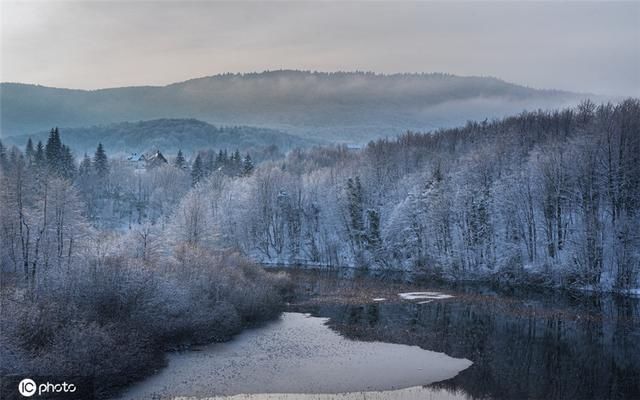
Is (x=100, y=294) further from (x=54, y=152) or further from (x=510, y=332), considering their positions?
(x=54, y=152)

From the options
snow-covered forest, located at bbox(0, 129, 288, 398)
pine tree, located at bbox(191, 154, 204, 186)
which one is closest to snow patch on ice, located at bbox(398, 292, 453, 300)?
snow-covered forest, located at bbox(0, 129, 288, 398)

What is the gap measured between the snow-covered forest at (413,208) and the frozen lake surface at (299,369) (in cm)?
1338

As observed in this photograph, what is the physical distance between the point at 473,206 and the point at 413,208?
11.8 meters

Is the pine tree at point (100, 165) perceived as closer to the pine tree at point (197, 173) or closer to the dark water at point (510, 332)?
the pine tree at point (197, 173)

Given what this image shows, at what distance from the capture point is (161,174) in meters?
144

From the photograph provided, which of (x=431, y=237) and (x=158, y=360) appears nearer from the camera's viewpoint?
(x=158, y=360)

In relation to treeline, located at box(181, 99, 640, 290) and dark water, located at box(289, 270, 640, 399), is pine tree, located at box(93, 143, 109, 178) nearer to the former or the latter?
treeline, located at box(181, 99, 640, 290)

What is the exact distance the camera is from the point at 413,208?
93438mm

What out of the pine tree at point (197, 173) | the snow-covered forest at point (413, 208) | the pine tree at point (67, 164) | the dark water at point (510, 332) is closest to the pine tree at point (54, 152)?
the pine tree at point (67, 164)

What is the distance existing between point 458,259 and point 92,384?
214 ft

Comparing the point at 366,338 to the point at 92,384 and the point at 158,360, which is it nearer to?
the point at 158,360

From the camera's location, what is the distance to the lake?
27.8 meters

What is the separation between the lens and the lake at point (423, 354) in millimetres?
27797

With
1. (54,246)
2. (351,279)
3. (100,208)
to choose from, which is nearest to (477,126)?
(351,279)
